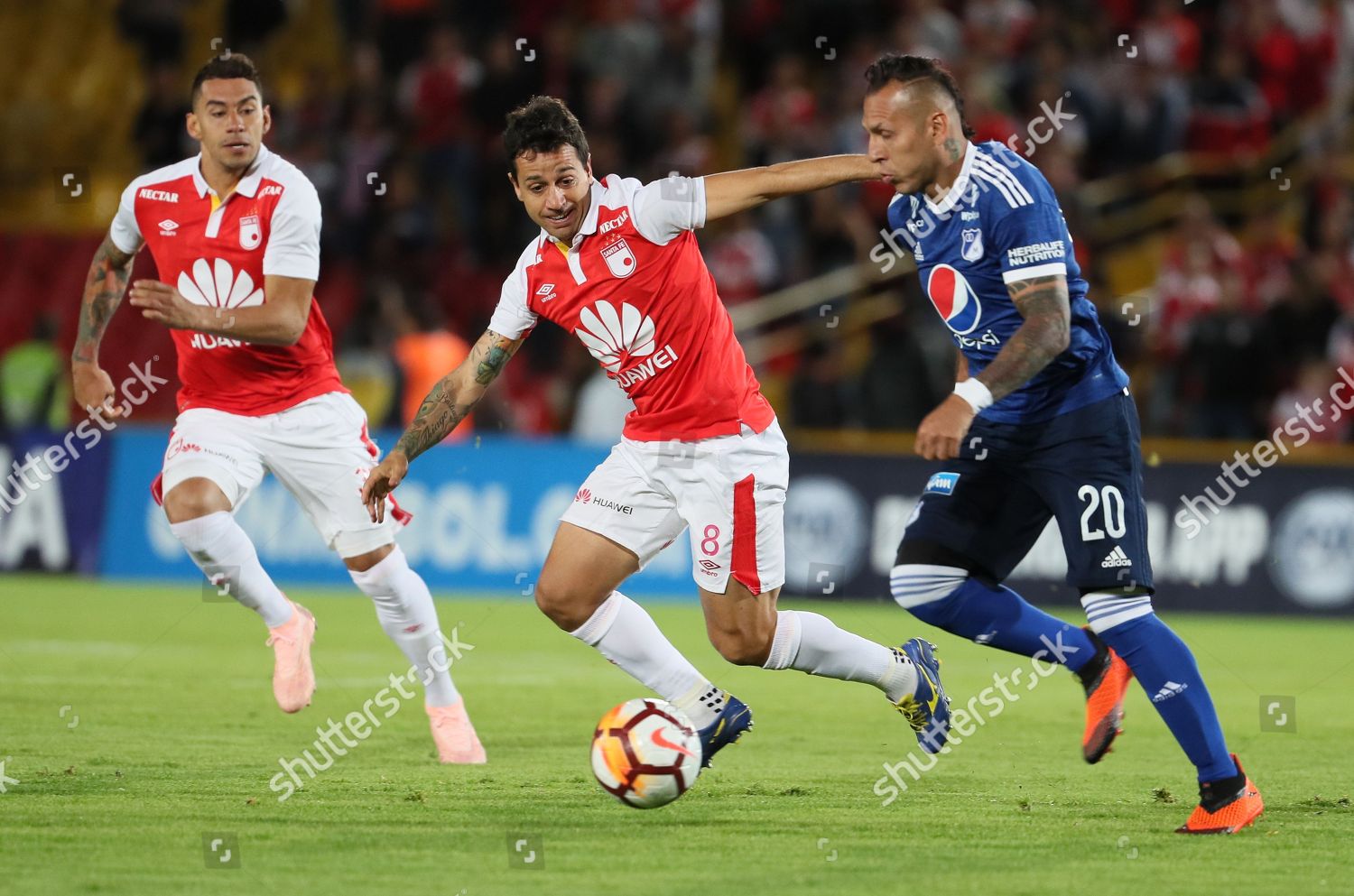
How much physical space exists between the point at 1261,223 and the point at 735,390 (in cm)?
1142

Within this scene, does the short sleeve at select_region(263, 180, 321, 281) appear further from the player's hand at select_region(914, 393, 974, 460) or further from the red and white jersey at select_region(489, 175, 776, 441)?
the player's hand at select_region(914, 393, 974, 460)

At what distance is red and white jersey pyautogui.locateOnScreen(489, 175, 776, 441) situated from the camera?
6.77m

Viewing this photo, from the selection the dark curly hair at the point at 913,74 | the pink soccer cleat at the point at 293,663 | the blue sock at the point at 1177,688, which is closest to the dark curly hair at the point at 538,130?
the dark curly hair at the point at 913,74

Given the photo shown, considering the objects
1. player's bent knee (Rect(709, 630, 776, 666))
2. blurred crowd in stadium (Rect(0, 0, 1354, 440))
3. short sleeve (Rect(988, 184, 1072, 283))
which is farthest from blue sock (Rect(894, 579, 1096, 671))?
blurred crowd in stadium (Rect(0, 0, 1354, 440))

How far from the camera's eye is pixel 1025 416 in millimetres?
6707

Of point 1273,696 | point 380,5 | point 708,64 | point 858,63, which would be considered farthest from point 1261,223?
point 380,5

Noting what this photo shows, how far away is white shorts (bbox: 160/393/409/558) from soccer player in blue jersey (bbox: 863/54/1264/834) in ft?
7.83

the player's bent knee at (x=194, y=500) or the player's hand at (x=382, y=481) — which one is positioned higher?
the player's hand at (x=382, y=481)

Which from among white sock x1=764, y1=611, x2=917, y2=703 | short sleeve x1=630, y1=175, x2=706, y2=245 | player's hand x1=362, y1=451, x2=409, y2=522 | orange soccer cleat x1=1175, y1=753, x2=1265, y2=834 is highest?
short sleeve x1=630, y1=175, x2=706, y2=245

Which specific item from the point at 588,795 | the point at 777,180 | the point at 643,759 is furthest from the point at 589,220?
the point at 588,795

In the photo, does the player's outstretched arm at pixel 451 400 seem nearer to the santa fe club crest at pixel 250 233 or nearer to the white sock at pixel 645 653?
the white sock at pixel 645 653

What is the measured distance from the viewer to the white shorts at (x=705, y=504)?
268 inches

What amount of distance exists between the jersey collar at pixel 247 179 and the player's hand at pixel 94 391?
876mm

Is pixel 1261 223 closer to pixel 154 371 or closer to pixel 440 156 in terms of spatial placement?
pixel 440 156
